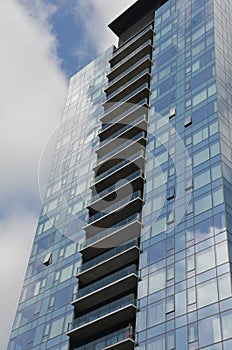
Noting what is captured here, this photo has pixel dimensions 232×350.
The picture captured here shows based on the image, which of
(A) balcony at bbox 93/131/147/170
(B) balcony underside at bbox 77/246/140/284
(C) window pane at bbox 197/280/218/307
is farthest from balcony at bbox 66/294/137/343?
(A) balcony at bbox 93/131/147/170

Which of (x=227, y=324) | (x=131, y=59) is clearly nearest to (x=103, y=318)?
(x=227, y=324)

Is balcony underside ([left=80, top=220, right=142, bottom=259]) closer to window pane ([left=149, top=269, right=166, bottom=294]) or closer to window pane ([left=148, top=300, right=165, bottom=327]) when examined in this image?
window pane ([left=149, top=269, right=166, bottom=294])

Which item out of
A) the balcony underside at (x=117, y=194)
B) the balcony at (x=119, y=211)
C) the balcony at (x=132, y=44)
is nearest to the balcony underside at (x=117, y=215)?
the balcony at (x=119, y=211)

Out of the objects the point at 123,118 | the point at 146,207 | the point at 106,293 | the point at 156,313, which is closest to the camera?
the point at 156,313

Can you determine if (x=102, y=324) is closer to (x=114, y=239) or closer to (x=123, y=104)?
(x=114, y=239)

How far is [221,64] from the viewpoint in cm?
5619

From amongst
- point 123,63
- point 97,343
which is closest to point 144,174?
point 97,343

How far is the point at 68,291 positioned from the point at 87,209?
9159 mm

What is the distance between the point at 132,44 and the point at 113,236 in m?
30.5

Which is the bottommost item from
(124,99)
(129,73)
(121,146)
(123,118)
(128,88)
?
(121,146)

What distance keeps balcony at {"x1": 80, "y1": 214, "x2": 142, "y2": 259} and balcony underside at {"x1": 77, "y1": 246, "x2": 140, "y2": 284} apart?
1831 mm

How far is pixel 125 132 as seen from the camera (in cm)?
6219

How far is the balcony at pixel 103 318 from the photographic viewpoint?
46.1m

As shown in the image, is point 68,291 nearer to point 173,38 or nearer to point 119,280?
point 119,280
